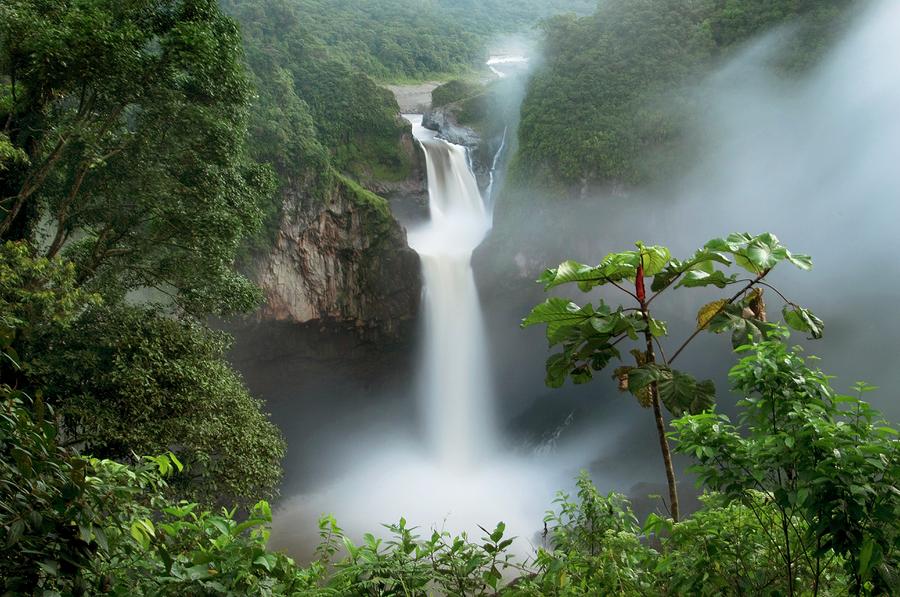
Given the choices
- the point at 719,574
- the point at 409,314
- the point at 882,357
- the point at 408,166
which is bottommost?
the point at 719,574

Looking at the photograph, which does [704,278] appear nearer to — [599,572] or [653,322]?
[653,322]

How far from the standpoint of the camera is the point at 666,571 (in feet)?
6.82

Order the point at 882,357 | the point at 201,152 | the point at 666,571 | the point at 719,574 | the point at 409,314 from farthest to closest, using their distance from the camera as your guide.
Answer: the point at 409,314 → the point at 882,357 → the point at 201,152 → the point at 666,571 → the point at 719,574

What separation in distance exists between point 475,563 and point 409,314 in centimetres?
1338

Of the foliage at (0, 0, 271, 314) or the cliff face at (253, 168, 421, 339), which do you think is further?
the cliff face at (253, 168, 421, 339)

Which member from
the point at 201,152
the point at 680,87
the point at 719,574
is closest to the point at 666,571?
the point at 719,574

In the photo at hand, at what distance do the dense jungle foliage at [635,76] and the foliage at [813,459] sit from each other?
47.0 feet

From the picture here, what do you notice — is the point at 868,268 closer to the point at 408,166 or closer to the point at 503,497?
the point at 503,497

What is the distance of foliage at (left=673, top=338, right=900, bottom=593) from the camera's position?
59.2 inches

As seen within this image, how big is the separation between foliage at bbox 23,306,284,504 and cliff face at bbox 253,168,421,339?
22.6 ft

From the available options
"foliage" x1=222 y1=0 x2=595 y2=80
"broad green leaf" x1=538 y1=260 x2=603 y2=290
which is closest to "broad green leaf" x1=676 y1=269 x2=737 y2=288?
"broad green leaf" x1=538 y1=260 x2=603 y2=290

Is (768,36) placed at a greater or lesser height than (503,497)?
greater

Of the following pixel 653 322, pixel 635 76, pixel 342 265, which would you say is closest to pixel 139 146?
pixel 653 322

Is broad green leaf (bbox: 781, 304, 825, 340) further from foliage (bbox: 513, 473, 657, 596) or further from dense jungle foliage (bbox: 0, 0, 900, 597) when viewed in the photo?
foliage (bbox: 513, 473, 657, 596)
